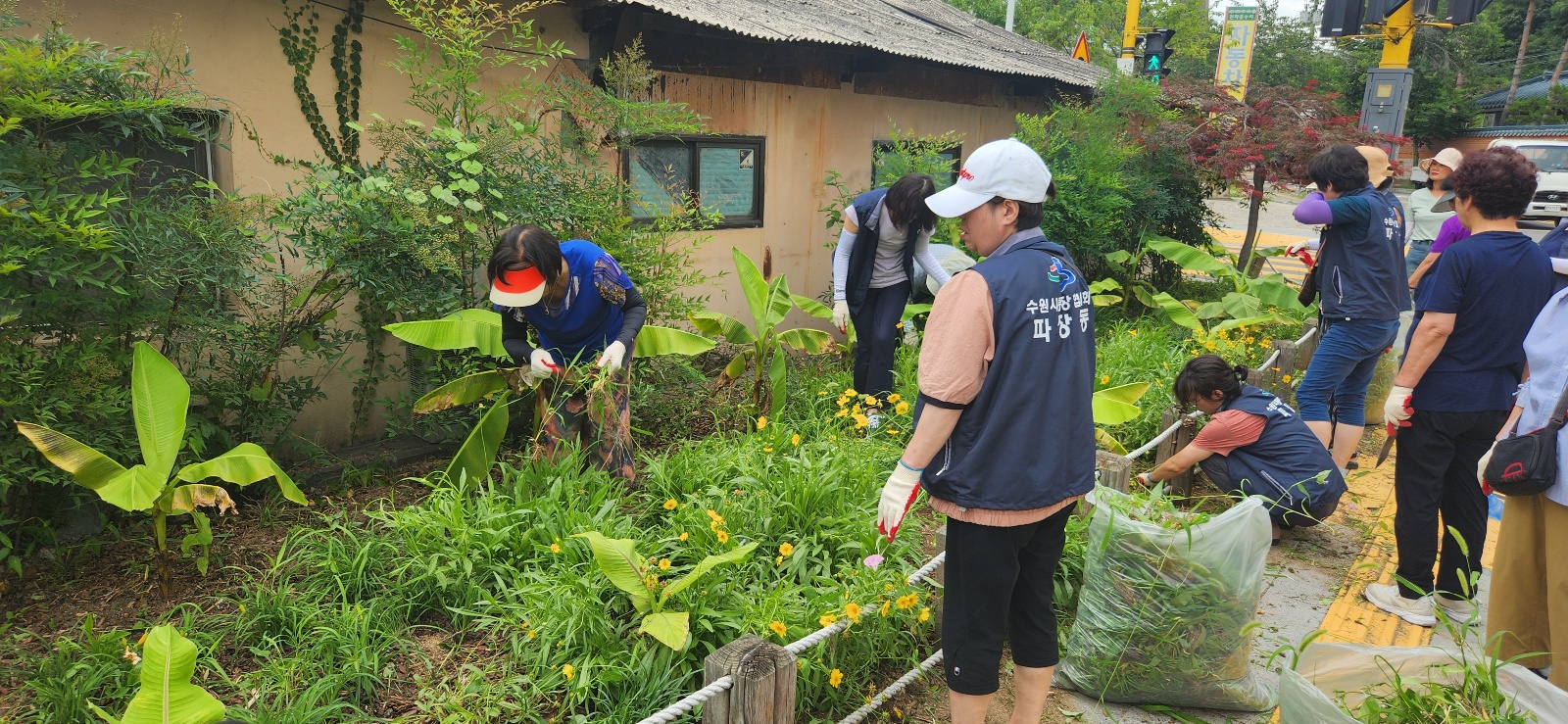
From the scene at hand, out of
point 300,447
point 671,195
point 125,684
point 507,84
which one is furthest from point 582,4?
point 125,684

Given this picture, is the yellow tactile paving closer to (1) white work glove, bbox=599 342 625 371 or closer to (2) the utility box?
(1) white work glove, bbox=599 342 625 371

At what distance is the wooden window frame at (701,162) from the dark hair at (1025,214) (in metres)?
4.30

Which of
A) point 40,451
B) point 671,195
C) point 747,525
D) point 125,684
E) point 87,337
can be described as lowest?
A: point 125,684

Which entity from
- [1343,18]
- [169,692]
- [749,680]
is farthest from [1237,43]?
[169,692]

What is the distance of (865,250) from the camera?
18.2 ft

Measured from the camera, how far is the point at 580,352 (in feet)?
14.4

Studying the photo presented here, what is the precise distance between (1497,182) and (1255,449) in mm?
1574

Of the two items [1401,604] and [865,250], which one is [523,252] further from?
[1401,604]

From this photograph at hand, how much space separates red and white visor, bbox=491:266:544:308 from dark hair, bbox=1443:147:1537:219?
3824mm

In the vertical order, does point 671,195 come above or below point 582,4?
below

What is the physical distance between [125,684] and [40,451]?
0.97 m

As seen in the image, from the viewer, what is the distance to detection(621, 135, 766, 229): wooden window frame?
7.05m

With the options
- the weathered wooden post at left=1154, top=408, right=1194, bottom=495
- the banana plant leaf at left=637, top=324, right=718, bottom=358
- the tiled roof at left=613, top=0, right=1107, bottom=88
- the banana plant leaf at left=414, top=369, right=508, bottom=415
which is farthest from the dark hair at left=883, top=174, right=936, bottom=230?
the banana plant leaf at left=414, top=369, right=508, bottom=415

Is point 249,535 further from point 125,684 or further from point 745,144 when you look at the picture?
point 745,144
